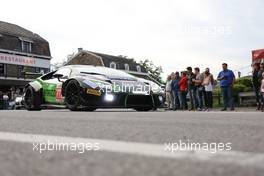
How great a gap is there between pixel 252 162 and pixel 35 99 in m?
10.3

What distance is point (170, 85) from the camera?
48.0 ft

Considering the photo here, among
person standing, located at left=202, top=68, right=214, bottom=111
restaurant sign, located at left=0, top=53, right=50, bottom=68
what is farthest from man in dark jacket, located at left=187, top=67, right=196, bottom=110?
restaurant sign, located at left=0, top=53, right=50, bottom=68

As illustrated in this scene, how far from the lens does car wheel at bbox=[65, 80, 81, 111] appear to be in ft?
33.1

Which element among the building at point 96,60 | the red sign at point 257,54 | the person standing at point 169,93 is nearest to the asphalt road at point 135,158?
the person standing at point 169,93

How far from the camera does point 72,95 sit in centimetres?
1029

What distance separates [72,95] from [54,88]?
1.21m

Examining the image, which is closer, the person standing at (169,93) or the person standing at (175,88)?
the person standing at (175,88)

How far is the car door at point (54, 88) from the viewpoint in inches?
432

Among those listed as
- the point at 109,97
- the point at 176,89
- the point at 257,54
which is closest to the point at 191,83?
the point at 176,89

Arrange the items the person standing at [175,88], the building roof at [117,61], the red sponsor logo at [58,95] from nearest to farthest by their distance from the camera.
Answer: the red sponsor logo at [58,95] < the person standing at [175,88] < the building roof at [117,61]

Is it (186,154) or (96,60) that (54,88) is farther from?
(96,60)

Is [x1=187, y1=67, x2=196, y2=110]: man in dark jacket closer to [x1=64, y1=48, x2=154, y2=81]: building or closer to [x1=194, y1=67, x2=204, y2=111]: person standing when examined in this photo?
[x1=194, y1=67, x2=204, y2=111]: person standing

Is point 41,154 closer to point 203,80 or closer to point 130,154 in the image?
point 130,154

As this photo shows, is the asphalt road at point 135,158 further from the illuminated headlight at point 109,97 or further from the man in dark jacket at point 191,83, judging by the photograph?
the man in dark jacket at point 191,83
